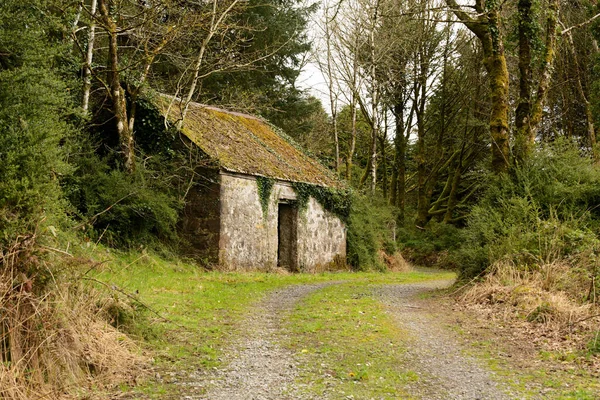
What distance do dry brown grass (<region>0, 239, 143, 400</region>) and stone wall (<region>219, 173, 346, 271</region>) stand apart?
1003 centimetres

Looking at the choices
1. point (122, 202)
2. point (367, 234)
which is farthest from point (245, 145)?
point (367, 234)

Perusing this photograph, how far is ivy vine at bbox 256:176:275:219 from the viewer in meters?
17.4

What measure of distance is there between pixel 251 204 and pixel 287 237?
2.50 m

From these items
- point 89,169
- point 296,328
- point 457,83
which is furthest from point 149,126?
point 457,83

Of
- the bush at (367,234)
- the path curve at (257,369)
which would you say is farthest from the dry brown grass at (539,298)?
the bush at (367,234)

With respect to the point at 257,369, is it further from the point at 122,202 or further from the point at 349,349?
the point at 122,202

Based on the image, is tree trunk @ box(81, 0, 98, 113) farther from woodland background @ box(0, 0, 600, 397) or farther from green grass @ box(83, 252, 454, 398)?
green grass @ box(83, 252, 454, 398)

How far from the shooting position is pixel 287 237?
19.0 metres

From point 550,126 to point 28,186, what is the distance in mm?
26077

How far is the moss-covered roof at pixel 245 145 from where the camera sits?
55.5 ft

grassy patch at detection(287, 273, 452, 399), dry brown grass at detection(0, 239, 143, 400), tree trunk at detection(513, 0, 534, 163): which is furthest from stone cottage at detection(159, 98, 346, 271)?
dry brown grass at detection(0, 239, 143, 400)

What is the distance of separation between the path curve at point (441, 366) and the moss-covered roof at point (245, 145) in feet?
29.2

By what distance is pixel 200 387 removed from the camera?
5.30 meters

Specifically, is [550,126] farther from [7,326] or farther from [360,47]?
[7,326]
